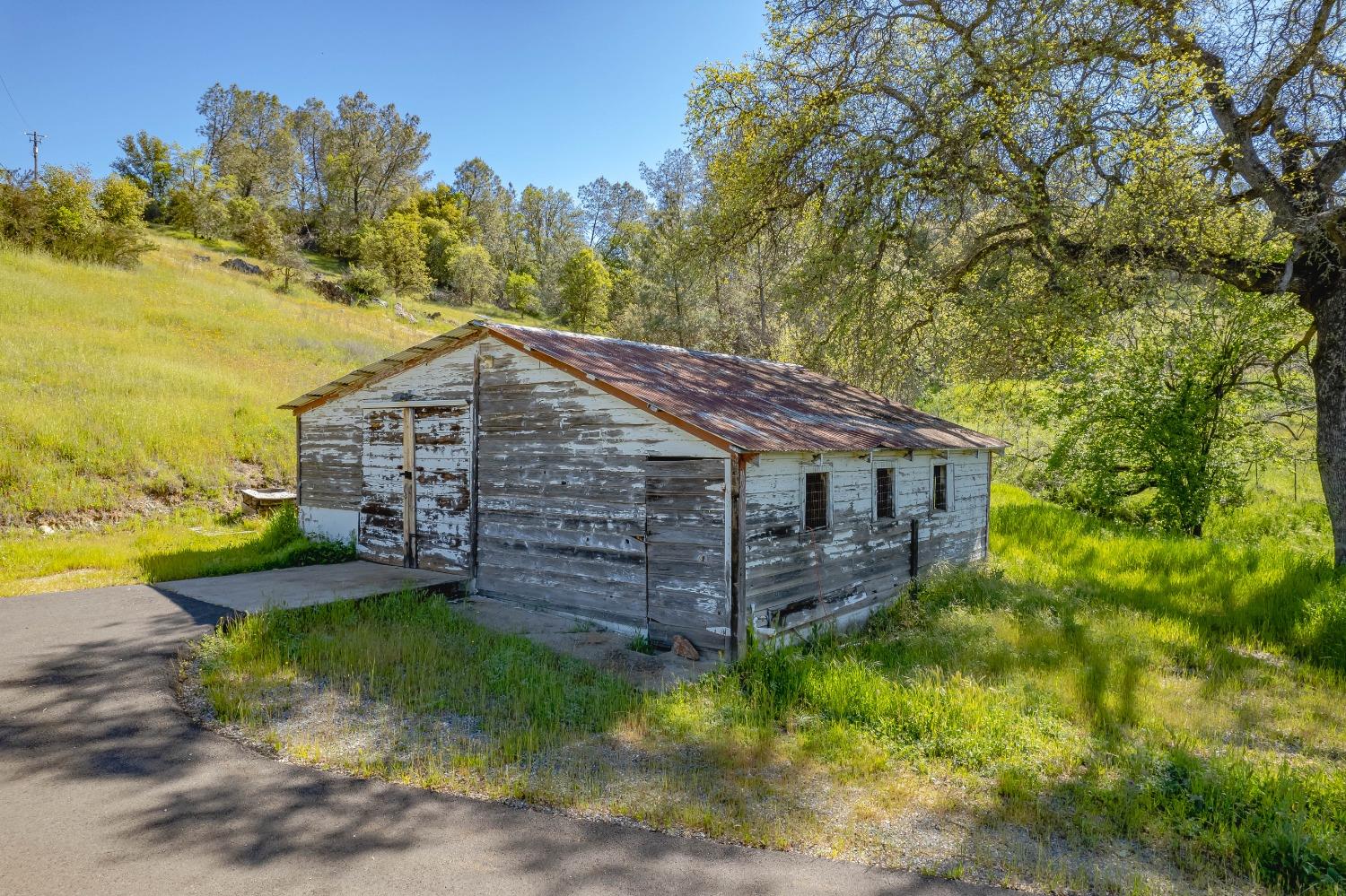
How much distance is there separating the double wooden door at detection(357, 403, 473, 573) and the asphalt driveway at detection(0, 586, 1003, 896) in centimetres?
524

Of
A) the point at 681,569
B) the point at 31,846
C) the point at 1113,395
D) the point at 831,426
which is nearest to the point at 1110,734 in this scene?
the point at 681,569

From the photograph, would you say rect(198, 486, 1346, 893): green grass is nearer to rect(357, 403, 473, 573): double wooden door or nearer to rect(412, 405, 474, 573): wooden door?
rect(412, 405, 474, 573): wooden door

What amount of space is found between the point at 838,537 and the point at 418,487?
6.65 meters

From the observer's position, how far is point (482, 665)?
23.3 feet

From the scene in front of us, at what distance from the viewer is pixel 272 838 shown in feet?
13.6

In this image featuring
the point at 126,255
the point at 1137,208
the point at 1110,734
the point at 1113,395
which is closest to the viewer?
the point at 1110,734

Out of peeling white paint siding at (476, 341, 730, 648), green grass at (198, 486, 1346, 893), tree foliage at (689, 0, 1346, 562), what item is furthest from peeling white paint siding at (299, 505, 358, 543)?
tree foliage at (689, 0, 1346, 562)

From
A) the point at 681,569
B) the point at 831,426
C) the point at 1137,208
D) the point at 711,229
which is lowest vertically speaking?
the point at 681,569

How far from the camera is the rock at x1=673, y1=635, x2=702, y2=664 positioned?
26.6ft

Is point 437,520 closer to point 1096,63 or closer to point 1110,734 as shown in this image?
point 1110,734

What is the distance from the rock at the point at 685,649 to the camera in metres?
8.10

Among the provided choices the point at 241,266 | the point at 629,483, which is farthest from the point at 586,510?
the point at 241,266

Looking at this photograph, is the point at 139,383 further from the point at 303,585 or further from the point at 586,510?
the point at 586,510

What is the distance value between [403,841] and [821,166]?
40.4 ft
